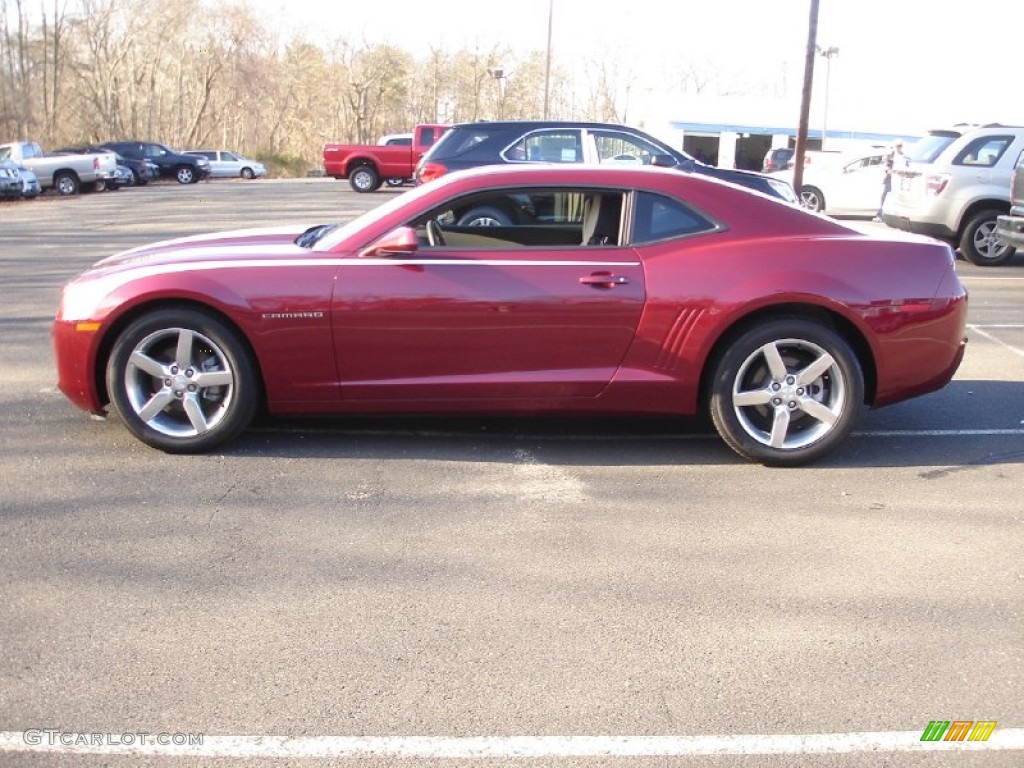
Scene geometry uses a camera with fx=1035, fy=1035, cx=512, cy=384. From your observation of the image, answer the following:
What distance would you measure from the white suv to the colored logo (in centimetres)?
1187

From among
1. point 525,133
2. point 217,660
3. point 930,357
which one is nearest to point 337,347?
point 217,660

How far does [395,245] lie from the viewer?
5.07m

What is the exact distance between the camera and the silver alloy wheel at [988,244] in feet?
44.4

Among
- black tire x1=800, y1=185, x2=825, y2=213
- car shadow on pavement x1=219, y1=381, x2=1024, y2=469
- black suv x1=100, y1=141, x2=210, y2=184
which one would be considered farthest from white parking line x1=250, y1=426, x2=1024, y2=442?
black suv x1=100, y1=141, x2=210, y2=184

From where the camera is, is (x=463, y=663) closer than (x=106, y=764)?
No

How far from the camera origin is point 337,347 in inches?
202

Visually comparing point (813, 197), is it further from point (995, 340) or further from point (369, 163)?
point (369, 163)

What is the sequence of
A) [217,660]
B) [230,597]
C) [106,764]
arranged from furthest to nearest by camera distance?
[230,597] < [217,660] < [106,764]

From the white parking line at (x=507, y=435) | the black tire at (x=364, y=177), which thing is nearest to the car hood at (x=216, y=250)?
the white parking line at (x=507, y=435)

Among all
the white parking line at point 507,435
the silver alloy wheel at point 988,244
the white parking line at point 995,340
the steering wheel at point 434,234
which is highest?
the steering wheel at point 434,234

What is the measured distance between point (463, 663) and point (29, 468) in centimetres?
286

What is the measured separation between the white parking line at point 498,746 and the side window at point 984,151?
12.3 metres

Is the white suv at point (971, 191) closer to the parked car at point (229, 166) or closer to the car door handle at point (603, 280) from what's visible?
the car door handle at point (603, 280)

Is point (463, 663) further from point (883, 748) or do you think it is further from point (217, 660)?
point (883, 748)
